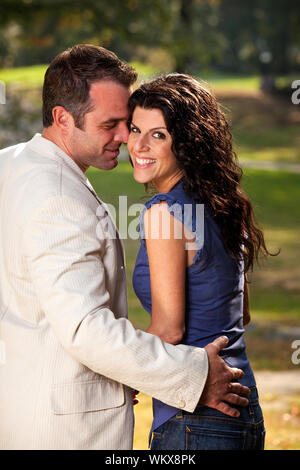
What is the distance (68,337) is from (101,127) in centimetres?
86

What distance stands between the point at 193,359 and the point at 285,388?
16.4ft

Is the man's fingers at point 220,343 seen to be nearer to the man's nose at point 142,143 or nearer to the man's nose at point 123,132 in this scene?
the man's nose at point 142,143

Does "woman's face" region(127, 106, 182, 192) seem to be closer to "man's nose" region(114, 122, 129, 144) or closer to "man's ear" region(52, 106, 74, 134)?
"man's nose" region(114, 122, 129, 144)

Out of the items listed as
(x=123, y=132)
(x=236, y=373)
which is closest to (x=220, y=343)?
(x=236, y=373)

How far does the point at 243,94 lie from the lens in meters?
38.0

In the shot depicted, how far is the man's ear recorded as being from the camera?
9.52 feet

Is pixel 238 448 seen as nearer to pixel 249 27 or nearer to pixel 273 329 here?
pixel 273 329

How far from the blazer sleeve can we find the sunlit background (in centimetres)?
93

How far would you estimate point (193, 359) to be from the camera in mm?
2572

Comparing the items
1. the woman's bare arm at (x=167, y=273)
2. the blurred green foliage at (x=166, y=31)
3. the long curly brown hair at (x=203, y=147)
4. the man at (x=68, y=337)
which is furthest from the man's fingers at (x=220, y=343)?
the blurred green foliage at (x=166, y=31)

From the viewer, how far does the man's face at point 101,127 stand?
2.88 metres

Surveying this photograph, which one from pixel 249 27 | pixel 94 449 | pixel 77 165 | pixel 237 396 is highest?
pixel 249 27

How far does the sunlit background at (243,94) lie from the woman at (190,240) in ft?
1.30

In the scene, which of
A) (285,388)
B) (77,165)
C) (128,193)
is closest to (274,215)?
(128,193)
